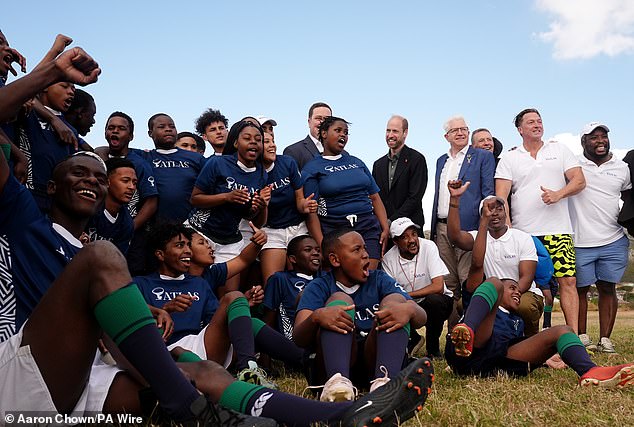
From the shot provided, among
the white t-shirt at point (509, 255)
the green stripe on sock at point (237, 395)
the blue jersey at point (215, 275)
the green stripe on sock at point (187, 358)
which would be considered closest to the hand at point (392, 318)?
the green stripe on sock at point (237, 395)

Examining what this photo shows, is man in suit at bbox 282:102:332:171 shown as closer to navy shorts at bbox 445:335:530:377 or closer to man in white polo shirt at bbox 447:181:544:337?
man in white polo shirt at bbox 447:181:544:337

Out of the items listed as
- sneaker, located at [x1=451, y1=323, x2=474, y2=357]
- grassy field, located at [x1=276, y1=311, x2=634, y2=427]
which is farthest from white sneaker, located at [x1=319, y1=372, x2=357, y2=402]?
sneaker, located at [x1=451, y1=323, x2=474, y2=357]

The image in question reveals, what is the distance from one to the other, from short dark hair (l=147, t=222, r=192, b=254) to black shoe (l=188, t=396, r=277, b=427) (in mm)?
2375

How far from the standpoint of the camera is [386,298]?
407 cm

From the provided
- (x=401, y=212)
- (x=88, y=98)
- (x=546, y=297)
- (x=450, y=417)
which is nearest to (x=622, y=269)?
(x=546, y=297)

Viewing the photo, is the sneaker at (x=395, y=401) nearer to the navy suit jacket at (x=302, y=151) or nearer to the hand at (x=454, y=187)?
the hand at (x=454, y=187)

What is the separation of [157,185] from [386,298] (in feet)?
10.7

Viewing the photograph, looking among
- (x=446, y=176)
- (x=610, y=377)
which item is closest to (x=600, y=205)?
(x=446, y=176)

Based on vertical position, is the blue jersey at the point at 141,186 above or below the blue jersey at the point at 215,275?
above

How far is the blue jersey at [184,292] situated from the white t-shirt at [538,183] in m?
4.47

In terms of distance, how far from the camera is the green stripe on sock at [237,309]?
4.14 meters

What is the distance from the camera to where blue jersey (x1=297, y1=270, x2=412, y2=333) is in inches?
170

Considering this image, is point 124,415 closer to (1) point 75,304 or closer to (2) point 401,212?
(1) point 75,304

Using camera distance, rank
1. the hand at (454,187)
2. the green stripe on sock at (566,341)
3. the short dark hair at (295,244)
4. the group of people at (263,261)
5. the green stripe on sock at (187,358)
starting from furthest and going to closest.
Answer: the hand at (454,187) < the short dark hair at (295,244) < the green stripe on sock at (566,341) < the green stripe on sock at (187,358) < the group of people at (263,261)
